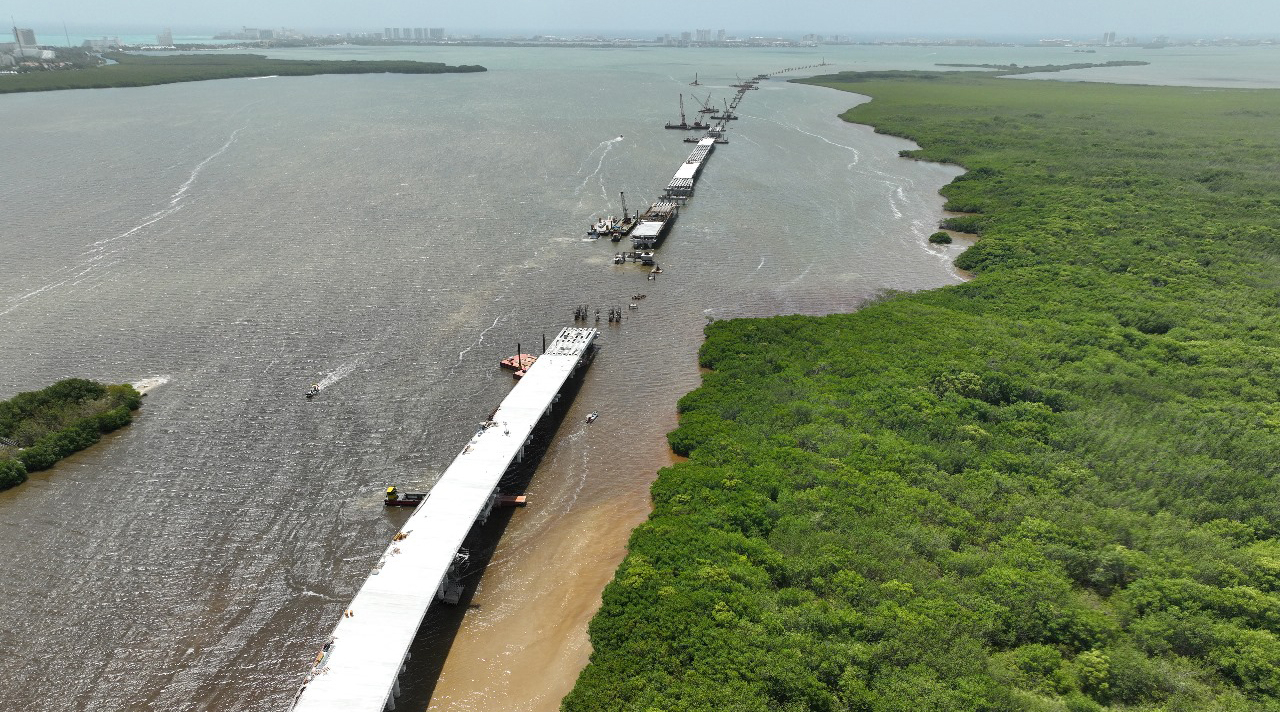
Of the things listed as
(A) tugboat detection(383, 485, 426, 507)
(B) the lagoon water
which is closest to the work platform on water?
(A) tugboat detection(383, 485, 426, 507)

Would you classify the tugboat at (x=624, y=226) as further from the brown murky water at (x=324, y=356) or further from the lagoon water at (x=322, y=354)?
the lagoon water at (x=322, y=354)

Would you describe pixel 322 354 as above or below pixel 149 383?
above

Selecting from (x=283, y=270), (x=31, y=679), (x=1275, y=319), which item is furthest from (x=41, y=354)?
(x=1275, y=319)

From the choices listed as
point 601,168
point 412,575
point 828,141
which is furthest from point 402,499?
point 828,141

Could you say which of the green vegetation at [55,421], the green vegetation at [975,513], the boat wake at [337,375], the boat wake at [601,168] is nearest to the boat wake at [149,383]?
the green vegetation at [55,421]

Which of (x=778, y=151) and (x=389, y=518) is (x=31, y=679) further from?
(x=778, y=151)

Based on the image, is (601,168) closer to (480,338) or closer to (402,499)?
(480,338)
